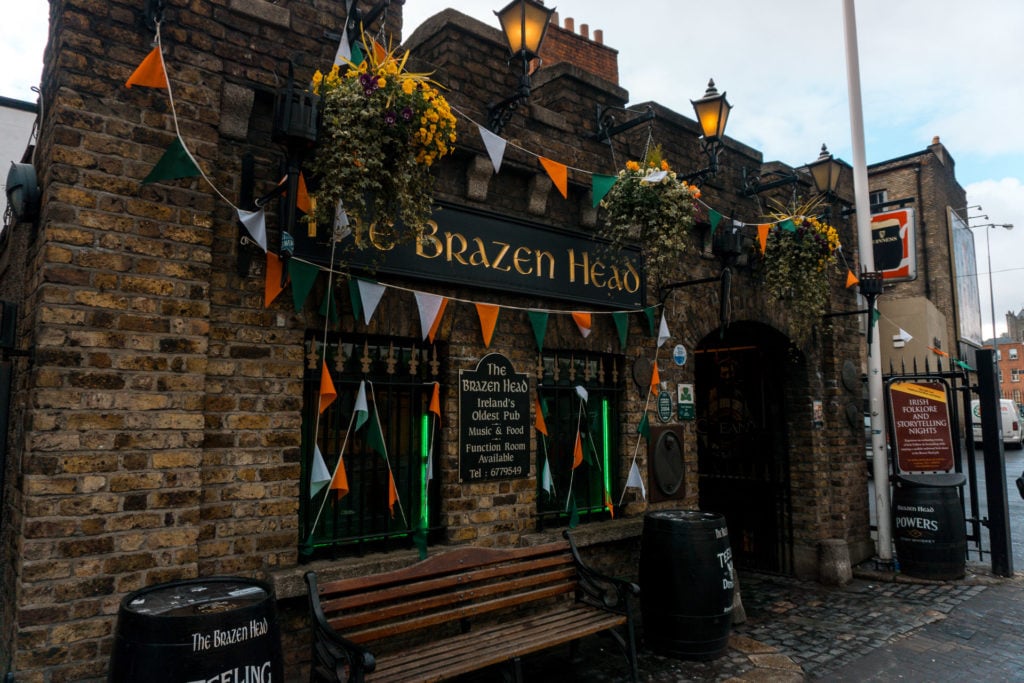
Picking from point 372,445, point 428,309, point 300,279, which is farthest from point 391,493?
point 300,279

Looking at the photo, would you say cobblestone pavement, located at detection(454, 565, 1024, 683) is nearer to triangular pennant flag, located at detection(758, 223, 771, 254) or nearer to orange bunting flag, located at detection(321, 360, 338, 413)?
orange bunting flag, located at detection(321, 360, 338, 413)

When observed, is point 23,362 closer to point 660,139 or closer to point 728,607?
point 728,607

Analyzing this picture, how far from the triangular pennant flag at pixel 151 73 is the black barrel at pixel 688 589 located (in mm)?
4533

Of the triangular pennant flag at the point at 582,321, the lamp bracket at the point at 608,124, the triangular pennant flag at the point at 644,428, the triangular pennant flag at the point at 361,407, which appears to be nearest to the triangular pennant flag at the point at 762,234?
the lamp bracket at the point at 608,124

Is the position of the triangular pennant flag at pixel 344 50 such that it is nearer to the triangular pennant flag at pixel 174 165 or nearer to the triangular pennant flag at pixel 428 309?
the triangular pennant flag at pixel 174 165

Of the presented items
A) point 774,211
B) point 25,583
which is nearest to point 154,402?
point 25,583

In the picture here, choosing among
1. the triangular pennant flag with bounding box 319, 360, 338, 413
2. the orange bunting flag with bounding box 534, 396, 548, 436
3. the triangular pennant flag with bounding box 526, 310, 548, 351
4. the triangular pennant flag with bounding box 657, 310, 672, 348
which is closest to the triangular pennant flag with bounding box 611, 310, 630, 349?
the triangular pennant flag with bounding box 657, 310, 672, 348

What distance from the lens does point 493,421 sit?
497cm

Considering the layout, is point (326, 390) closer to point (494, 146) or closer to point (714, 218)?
point (494, 146)

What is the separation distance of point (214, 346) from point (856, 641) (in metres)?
5.60

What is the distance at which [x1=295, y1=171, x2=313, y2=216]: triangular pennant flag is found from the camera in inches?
157

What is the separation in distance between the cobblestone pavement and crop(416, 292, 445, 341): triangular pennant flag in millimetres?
2546

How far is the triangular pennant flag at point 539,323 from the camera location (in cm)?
523

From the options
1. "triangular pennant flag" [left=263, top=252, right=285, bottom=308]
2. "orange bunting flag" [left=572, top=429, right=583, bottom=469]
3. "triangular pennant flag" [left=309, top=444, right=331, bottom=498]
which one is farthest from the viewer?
"orange bunting flag" [left=572, top=429, right=583, bottom=469]
